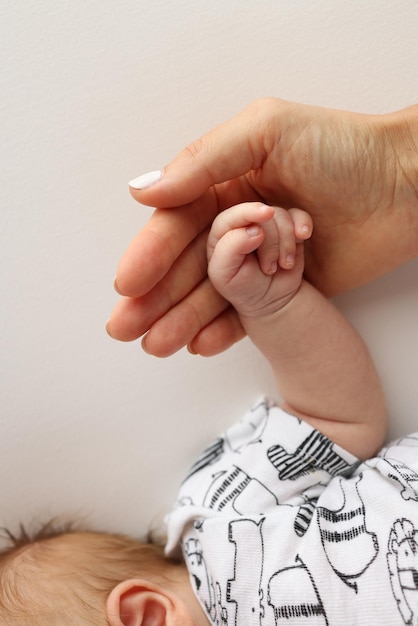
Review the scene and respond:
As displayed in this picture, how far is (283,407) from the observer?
1053 millimetres

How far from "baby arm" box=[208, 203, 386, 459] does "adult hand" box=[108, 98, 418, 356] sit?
0.05 m

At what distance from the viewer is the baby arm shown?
0.78m

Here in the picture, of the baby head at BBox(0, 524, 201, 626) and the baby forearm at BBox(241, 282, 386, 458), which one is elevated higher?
the baby forearm at BBox(241, 282, 386, 458)

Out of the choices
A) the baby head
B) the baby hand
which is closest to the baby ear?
the baby head

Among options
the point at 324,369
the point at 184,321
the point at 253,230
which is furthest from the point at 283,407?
the point at 253,230

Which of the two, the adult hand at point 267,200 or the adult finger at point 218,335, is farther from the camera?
the adult finger at point 218,335

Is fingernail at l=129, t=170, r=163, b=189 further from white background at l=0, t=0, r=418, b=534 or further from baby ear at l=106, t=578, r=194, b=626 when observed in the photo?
baby ear at l=106, t=578, r=194, b=626

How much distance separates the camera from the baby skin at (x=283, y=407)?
81 centimetres

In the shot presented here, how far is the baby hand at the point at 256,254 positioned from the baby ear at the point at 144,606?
48cm

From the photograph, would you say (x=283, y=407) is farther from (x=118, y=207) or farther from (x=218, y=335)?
(x=118, y=207)

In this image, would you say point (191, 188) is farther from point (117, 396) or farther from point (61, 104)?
point (117, 396)

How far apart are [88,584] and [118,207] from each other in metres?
0.61

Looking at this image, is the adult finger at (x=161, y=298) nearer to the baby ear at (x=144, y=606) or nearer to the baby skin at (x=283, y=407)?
the baby skin at (x=283, y=407)

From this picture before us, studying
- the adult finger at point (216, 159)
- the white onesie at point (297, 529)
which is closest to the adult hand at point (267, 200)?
the adult finger at point (216, 159)
